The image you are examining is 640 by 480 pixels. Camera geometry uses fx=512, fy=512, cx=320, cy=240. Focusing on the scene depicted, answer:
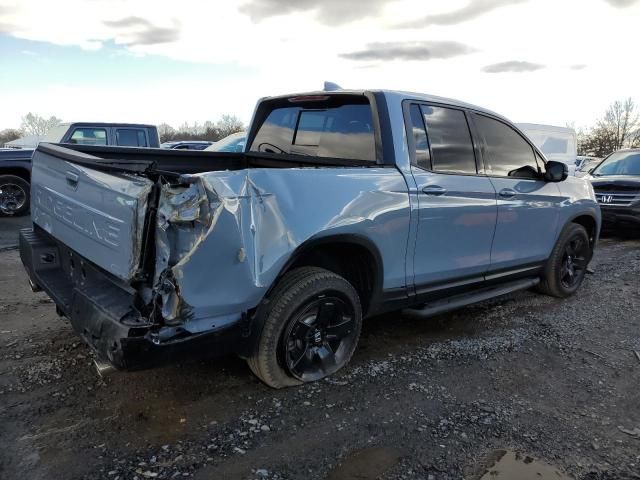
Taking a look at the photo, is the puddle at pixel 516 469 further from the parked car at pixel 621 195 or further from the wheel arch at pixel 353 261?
the parked car at pixel 621 195

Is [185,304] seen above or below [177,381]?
above

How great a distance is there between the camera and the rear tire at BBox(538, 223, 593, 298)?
5182 mm

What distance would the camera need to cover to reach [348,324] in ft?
11.0

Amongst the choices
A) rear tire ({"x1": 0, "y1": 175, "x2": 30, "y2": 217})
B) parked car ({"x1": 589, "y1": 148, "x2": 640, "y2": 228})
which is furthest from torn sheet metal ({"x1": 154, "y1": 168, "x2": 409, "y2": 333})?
rear tire ({"x1": 0, "y1": 175, "x2": 30, "y2": 217})

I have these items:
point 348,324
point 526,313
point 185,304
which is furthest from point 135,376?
point 526,313

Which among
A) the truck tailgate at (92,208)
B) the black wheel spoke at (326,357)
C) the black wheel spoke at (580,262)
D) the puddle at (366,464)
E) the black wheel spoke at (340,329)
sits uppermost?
the truck tailgate at (92,208)

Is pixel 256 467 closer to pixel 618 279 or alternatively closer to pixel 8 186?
pixel 618 279

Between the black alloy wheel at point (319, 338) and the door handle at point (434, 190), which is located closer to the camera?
the black alloy wheel at point (319, 338)

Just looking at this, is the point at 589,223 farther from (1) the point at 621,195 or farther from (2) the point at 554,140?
(2) the point at 554,140

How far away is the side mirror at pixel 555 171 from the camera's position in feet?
15.3

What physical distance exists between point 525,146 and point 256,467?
147 inches

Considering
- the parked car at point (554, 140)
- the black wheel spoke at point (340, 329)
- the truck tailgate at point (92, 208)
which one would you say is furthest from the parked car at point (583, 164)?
the truck tailgate at point (92, 208)

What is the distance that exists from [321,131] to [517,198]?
1820 millimetres

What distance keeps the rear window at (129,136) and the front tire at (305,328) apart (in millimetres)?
8863
